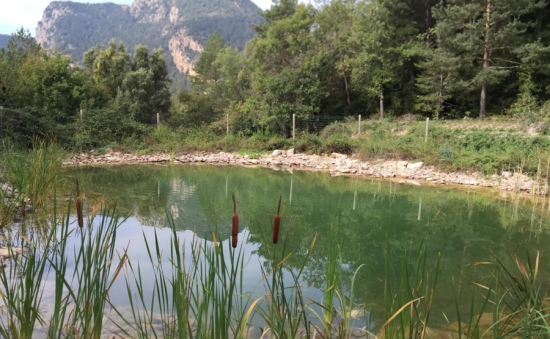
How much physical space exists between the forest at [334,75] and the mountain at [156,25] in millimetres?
54286

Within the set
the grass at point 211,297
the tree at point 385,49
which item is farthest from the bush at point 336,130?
the grass at point 211,297

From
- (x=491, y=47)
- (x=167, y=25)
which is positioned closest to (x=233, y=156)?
(x=491, y=47)

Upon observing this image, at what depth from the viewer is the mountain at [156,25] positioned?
7681cm

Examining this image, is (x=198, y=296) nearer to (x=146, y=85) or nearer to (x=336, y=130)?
(x=336, y=130)

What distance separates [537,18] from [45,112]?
59.3 ft

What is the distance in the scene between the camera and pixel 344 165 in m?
10.6

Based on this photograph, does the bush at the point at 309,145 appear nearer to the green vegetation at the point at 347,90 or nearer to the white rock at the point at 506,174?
the green vegetation at the point at 347,90

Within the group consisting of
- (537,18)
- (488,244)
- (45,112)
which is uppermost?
(537,18)

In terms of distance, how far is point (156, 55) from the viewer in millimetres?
21484

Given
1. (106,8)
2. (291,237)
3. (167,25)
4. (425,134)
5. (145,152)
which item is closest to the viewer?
(291,237)

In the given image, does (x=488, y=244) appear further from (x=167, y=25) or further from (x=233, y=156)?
(x=167, y=25)

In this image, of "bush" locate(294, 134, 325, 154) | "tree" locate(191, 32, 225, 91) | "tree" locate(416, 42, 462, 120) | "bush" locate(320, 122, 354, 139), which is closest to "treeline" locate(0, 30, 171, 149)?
"bush" locate(294, 134, 325, 154)

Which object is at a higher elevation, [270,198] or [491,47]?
[491,47]

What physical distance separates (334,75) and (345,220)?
559 inches
